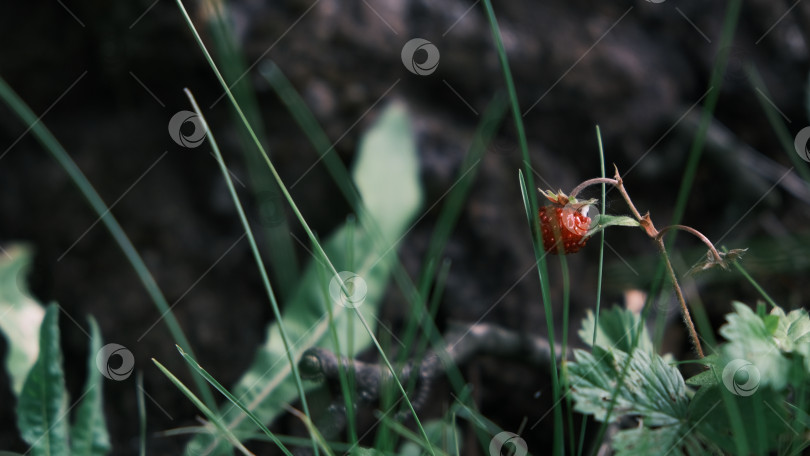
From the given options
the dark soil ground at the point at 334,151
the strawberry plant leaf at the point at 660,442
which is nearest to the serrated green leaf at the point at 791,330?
the strawberry plant leaf at the point at 660,442

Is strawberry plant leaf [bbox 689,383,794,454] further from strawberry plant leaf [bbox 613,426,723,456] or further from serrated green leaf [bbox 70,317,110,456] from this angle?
serrated green leaf [bbox 70,317,110,456]

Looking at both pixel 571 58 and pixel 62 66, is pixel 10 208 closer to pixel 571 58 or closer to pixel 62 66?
pixel 62 66

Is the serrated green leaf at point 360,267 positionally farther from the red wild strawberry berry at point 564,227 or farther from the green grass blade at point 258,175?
the red wild strawberry berry at point 564,227

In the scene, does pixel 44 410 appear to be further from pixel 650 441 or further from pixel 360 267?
pixel 650 441

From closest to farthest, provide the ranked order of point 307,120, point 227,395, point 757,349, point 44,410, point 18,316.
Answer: point 757,349
point 227,395
point 44,410
point 18,316
point 307,120

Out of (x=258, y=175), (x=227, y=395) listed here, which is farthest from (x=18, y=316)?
(x=227, y=395)
